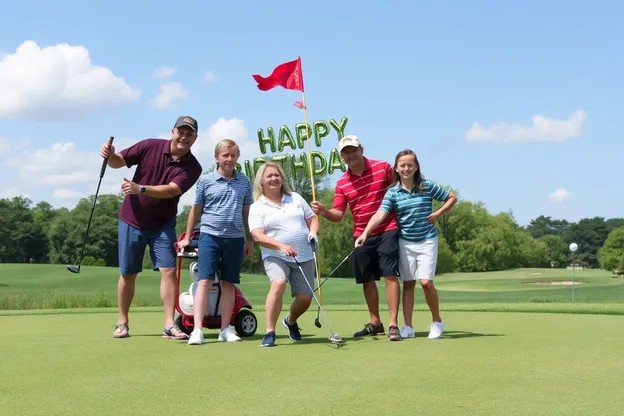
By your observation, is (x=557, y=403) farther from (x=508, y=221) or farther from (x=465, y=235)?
(x=508, y=221)

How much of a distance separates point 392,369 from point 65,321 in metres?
5.29

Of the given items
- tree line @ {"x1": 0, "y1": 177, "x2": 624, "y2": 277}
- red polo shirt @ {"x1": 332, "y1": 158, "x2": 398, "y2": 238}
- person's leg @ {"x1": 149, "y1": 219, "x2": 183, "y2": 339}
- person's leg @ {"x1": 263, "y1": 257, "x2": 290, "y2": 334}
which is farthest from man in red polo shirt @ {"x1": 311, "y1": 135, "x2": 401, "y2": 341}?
tree line @ {"x1": 0, "y1": 177, "x2": 624, "y2": 277}

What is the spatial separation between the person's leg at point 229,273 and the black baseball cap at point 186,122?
1.00 m

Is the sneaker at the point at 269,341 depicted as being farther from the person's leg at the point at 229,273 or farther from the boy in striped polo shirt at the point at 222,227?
the person's leg at the point at 229,273

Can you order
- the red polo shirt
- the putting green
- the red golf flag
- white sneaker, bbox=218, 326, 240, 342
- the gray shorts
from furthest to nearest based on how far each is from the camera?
the red golf flag
the red polo shirt
white sneaker, bbox=218, 326, 240, 342
the gray shorts
the putting green

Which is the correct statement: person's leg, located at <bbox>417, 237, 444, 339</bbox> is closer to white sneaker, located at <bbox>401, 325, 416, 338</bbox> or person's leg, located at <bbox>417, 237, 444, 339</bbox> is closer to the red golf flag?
white sneaker, located at <bbox>401, 325, 416, 338</bbox>

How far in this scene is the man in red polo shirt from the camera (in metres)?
6.24

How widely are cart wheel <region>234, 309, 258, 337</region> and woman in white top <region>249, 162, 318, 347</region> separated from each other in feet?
2.42

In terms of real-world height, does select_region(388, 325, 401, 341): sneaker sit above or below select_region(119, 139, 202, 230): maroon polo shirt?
below

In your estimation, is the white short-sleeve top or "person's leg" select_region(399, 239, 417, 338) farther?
"person's leg" select_region(399, 239, 417, 338)

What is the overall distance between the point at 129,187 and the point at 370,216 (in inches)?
79.6

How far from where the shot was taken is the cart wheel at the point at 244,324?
661cm

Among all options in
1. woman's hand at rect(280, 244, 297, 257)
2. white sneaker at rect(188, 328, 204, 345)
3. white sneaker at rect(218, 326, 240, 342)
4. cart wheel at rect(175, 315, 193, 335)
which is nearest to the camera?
woman's hand at rect(280, 244, 297, 257)

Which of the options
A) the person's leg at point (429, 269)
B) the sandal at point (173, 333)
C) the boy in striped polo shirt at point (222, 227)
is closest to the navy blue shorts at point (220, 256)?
the boy in striped polo shirt at point (222, 227)
